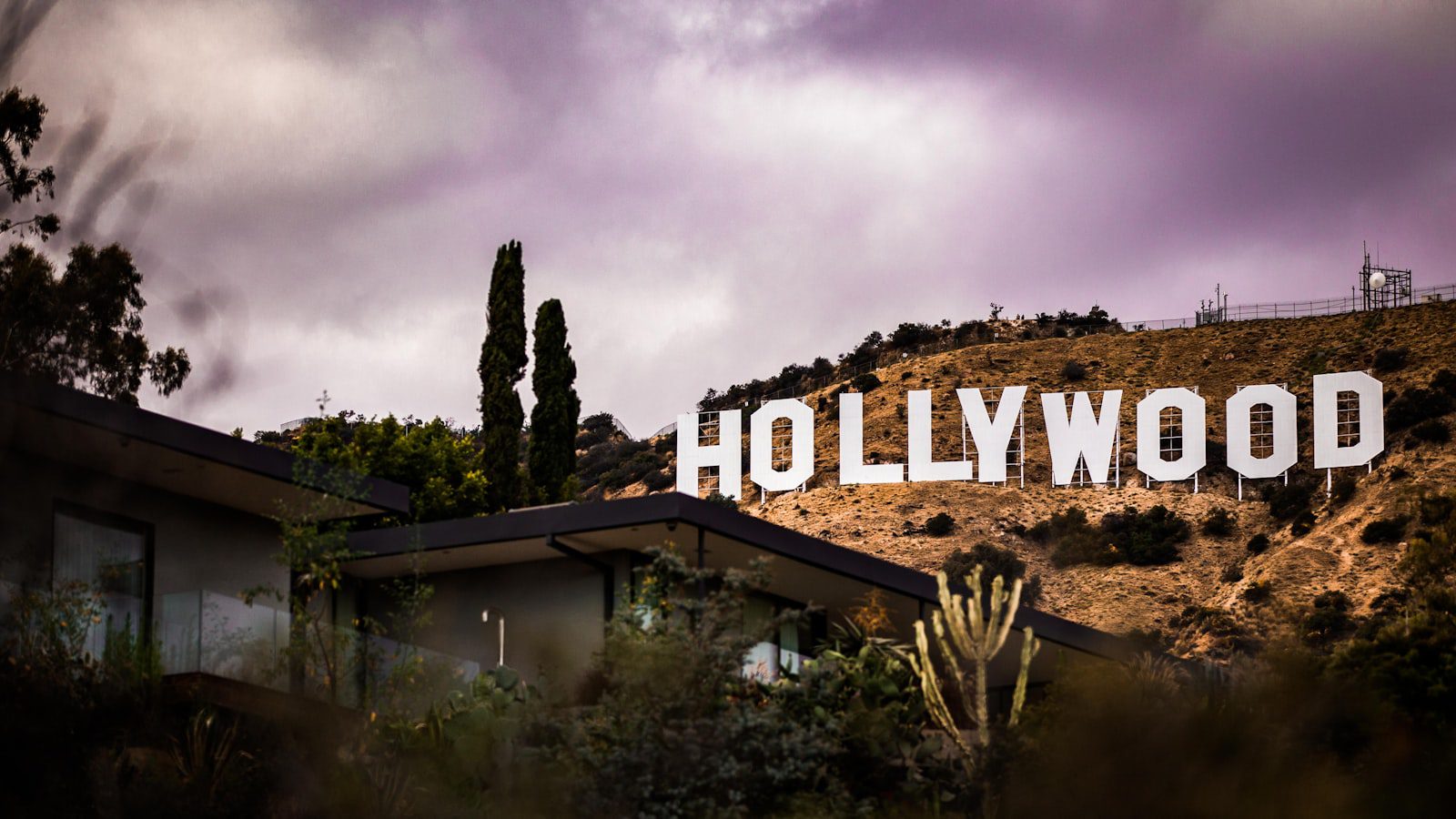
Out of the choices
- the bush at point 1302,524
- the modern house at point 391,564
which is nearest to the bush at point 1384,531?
the bush at point 1302,524

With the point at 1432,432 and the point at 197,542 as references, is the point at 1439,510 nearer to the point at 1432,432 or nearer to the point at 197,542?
the point at 1432,432

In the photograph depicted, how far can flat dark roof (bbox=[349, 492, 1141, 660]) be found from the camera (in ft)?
63.2

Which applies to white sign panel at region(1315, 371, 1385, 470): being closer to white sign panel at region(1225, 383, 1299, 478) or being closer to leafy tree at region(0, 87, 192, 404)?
white sign panel at region(1225, 383, 1299, 478)

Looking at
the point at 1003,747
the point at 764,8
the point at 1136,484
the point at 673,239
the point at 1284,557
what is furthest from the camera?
the point at 1136,484

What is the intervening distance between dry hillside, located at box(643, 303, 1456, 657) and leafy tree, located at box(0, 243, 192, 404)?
4969 cm

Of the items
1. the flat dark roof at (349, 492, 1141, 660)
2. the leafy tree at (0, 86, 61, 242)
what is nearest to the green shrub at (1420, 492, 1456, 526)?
the flat dark roof at (349, 492, 1141, 660)

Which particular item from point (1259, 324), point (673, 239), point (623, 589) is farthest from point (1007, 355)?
point (623, 589)

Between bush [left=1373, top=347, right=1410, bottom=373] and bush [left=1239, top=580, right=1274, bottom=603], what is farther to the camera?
bush [left=1373, top=347, right=1410, bottom=373]

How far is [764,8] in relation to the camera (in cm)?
4088

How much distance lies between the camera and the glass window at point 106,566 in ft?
56.4

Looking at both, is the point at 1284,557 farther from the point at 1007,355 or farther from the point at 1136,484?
the point at 1007,355

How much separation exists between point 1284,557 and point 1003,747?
56.5 m

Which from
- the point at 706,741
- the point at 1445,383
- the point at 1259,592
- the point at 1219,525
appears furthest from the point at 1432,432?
the point at 706,741

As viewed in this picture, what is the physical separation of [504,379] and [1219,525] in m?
45.3
